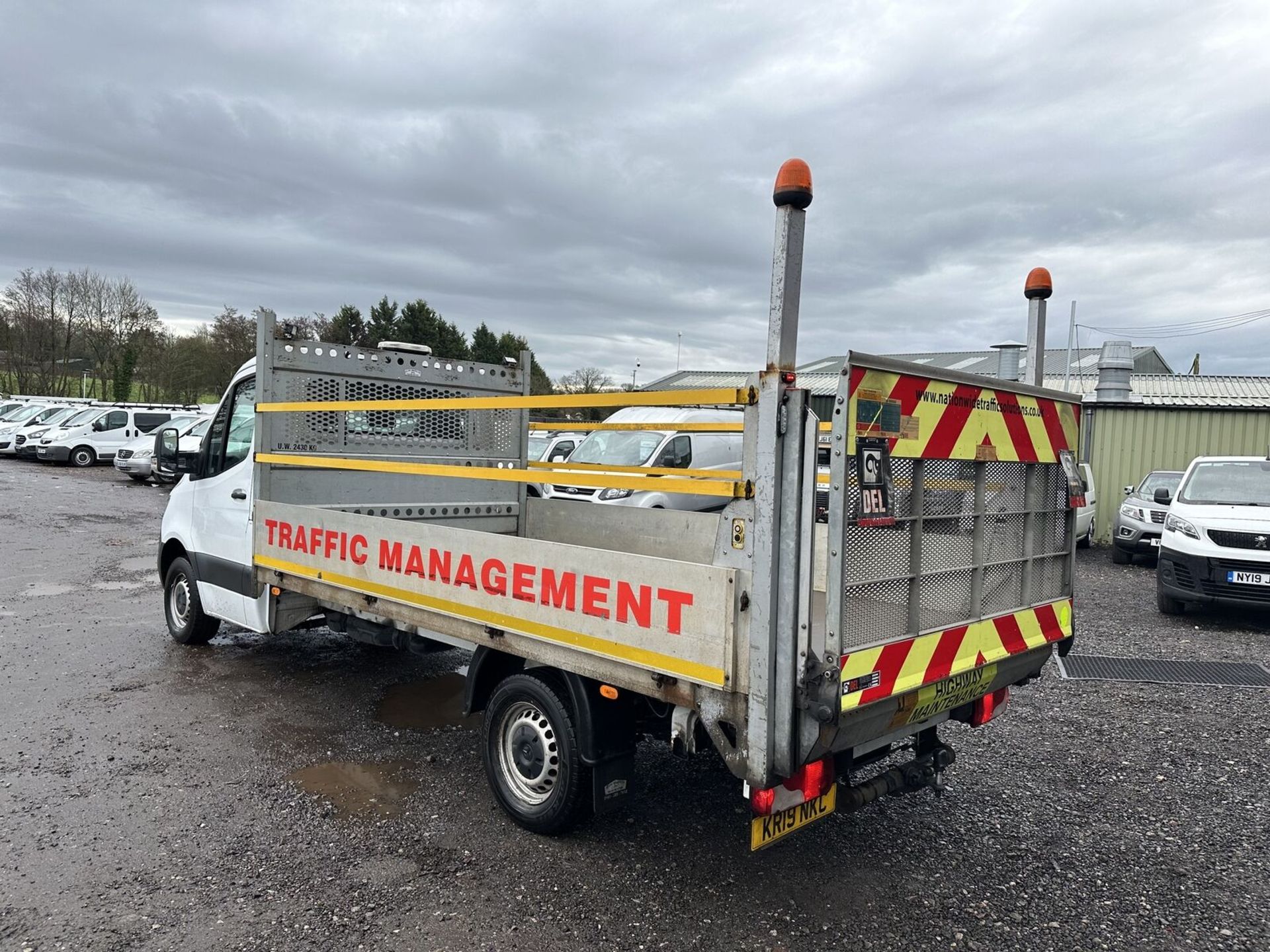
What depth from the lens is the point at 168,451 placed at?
20.5ft

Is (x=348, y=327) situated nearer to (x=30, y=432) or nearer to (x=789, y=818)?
(x=30, y=432)

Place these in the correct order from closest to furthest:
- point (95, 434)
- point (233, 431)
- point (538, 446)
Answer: point (233, 431) → point (538, 446) → point (95, 434)

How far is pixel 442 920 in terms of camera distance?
3.14 metres

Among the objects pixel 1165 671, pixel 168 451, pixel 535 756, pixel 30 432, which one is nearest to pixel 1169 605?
pixel 1165 671

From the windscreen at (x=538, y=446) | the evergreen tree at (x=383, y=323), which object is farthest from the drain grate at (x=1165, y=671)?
the evergreen tree at (x=383, y=323)

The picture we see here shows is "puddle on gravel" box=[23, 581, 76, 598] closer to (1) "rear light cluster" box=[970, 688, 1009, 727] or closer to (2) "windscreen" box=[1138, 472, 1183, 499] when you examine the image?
(1) "rear light cluster" box=[970, 688, 1009, 727]

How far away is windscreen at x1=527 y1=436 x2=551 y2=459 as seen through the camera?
50.5ft

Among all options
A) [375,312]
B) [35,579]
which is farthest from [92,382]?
[35,579]

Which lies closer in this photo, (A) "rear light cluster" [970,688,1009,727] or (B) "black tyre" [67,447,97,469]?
(A) "rear light cluster" [970,688,1009,727]

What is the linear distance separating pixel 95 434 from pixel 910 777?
28049 mm

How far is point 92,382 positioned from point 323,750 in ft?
172

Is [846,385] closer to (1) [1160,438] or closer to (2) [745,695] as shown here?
(2) [745,695]

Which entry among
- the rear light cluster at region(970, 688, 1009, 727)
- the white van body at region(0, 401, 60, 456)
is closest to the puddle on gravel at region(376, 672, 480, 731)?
the rear light cluster at region(970, 688, 1009, 727)

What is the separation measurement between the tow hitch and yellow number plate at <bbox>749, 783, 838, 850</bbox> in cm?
7
